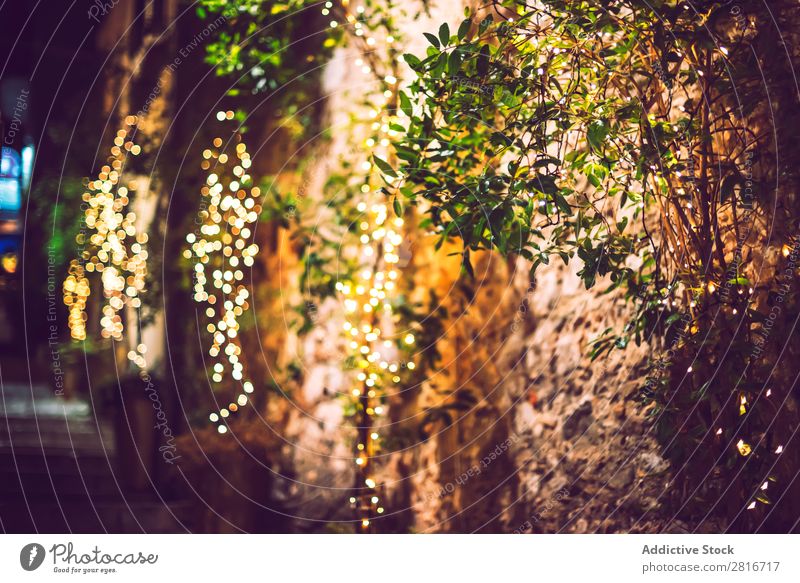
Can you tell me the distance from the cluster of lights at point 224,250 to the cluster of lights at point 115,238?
0.77 ft

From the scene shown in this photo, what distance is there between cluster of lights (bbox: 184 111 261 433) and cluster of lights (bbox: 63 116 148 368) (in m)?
0.24

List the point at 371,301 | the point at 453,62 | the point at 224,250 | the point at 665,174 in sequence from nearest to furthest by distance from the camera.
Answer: the point at 453,62
the point at 665,174
the point at 371,301
the point at 224,250

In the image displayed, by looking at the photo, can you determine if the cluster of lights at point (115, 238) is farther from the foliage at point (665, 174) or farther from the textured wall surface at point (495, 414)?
the foliage at point (665, 174)

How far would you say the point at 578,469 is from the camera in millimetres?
2039

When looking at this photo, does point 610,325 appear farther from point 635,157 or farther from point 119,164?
point 119,164

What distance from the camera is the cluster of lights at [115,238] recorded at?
2648 millimetres

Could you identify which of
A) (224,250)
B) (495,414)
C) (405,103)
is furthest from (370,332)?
(405,103)

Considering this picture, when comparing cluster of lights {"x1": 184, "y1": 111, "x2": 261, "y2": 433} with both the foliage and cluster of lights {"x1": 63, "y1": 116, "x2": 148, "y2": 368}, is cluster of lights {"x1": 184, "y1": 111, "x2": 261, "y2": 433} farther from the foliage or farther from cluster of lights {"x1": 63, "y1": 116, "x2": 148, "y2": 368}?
the foliage

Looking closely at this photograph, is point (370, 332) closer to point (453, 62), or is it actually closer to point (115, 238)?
point (453, 62)

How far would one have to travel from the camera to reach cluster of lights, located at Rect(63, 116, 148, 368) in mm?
2648

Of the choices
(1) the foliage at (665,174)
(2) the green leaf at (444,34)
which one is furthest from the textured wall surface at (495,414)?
(2) the green leaf at (444,34)
